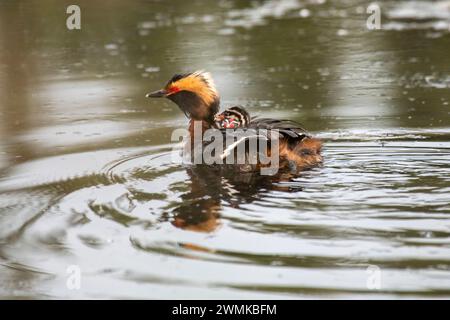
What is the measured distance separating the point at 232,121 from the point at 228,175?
88cm

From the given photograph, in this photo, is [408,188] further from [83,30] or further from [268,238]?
[83,30]

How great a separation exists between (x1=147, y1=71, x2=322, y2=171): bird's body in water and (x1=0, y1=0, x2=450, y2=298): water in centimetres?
20

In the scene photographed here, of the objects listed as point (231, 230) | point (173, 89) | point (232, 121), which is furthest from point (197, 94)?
point (231, 230)

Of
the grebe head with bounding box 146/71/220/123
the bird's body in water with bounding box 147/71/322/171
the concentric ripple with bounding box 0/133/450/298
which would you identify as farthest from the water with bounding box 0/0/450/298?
the grebe head with bounding box 146/71/220/123

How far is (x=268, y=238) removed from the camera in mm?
5359

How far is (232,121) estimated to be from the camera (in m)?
7.75

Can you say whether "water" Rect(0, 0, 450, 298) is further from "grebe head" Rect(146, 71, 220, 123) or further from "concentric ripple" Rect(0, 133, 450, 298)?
"grebe head" Rect(146, 71, 220, 123)

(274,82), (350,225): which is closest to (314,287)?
(350,225)

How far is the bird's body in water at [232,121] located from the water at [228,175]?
20 cm

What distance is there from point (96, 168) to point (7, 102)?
3.33 meters

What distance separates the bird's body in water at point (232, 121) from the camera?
722 cm

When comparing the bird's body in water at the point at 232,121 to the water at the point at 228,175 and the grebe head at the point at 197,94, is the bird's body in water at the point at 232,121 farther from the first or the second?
the water at the point at 228,175

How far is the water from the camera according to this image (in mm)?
4926

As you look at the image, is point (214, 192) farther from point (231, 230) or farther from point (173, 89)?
point (173, 89)
